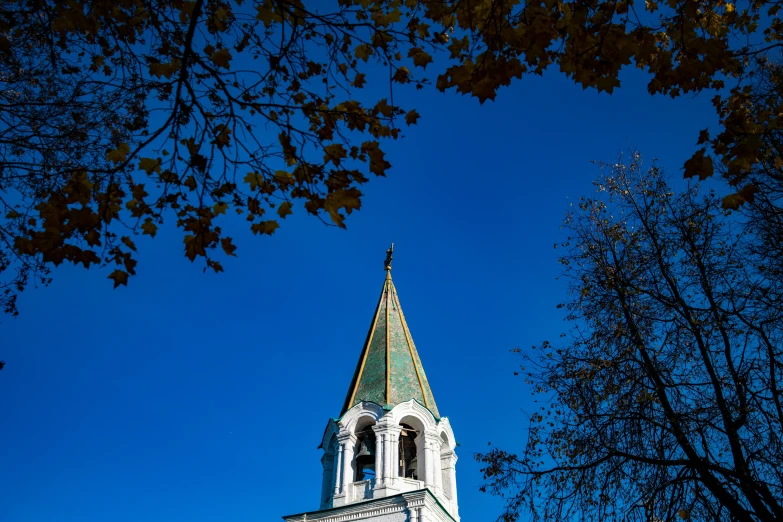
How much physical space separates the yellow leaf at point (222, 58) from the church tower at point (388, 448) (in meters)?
13.6

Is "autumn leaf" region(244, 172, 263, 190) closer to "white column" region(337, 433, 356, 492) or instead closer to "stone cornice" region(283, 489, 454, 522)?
"stone cornice" region(283, 489, 454, 522)

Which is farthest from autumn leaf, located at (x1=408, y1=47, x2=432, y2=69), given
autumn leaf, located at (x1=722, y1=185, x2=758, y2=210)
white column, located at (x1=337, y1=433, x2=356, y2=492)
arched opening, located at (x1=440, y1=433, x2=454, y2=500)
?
arched opening, located at (x1=440, y1=433, x2=454, y2=500)

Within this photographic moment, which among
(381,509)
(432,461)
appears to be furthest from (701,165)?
(432,461)

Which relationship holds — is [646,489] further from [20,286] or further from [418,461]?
[418,461]

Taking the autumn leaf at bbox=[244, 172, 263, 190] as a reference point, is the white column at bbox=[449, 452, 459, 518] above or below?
above

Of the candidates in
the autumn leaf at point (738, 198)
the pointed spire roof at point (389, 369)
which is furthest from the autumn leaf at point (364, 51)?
the pointed spire roof at point (389, 369)

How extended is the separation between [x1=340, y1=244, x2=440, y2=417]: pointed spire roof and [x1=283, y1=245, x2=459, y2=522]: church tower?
36 mm

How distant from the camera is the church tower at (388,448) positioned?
1797 cm

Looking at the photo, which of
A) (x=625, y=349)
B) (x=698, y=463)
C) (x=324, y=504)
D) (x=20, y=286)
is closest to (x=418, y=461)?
(x=324, y=504)

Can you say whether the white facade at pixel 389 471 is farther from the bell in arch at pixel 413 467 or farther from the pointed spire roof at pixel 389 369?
the pointed spire roof at pixel 389 369

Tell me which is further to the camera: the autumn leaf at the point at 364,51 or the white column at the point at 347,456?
the white column at the point at 347,456

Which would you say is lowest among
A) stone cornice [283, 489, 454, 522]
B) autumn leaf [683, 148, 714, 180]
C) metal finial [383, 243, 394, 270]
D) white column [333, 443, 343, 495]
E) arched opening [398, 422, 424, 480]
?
autumn leaf [683, 148, 714, 180]

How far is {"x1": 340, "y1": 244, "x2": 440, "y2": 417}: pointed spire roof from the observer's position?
21.4 m

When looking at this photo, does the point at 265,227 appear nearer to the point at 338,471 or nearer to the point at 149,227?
the point at 149,227
